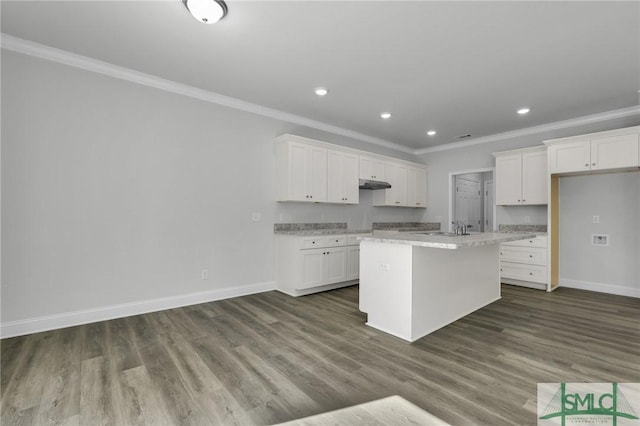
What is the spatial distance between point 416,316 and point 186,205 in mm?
2971

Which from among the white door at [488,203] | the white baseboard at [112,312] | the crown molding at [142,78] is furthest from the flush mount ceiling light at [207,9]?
the white door at [488,203]

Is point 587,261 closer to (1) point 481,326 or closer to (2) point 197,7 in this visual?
(1) point 481,326

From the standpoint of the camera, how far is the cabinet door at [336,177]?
4918mm

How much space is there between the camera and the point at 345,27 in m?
2.53

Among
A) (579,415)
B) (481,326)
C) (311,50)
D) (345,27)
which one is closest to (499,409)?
(579,415)

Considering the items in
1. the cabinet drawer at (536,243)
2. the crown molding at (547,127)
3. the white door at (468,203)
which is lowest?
the cabinet drawer at (536,243)

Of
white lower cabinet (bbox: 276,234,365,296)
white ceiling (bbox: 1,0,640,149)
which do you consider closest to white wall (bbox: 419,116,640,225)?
white ceiling (bbox: 1,0,640,149)

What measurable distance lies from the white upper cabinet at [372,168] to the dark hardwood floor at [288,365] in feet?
9.30

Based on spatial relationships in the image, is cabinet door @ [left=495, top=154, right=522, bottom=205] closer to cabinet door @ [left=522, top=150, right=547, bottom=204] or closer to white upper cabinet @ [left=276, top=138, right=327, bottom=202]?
cabinet door @ [left=522, top=150, right=547, bottom=204]

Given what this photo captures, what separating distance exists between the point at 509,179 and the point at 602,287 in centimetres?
211

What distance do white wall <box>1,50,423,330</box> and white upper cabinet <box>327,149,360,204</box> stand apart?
110cm

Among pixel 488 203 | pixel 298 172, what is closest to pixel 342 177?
pixel 298 172

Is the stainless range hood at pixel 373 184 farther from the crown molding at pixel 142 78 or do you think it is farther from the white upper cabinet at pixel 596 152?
the white upper cabinet at pixel 596 152

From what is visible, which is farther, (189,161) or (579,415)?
(189,161)
